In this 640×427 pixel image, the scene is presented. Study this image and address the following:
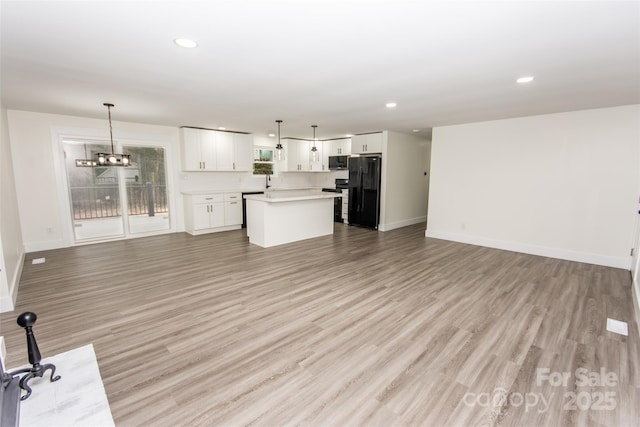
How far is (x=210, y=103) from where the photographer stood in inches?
159

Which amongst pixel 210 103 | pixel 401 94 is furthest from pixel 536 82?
pixel 210 103

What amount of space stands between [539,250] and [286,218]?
461cm

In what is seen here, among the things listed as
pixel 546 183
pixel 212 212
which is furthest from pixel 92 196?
pixel 546 183

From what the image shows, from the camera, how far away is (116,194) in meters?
5.93

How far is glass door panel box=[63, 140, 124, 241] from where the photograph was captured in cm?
546

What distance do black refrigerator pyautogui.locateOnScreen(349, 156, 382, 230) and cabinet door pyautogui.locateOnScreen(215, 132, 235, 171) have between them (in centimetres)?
303

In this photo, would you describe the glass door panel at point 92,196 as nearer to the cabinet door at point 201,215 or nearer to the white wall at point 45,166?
the white wall at point 45,166

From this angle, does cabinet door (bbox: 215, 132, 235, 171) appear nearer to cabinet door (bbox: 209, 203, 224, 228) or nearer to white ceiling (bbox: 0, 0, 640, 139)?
cabinet door (bbox: 209, 203, 224, 228)

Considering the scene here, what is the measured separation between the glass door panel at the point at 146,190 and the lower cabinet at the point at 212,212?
0.58 metres

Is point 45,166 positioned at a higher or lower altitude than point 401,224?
higher

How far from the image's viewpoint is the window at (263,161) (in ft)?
26.2

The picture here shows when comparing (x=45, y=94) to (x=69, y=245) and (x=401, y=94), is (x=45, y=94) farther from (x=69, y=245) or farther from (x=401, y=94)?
Answer: (x=401, y=94)

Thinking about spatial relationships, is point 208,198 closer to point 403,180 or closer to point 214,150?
point 214,150

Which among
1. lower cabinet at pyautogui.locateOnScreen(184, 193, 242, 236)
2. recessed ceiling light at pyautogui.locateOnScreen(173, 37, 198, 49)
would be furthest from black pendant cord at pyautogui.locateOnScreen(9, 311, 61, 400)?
lower cabinet at pyautogui.locateOnScreen(184, 193, 242, 236)
